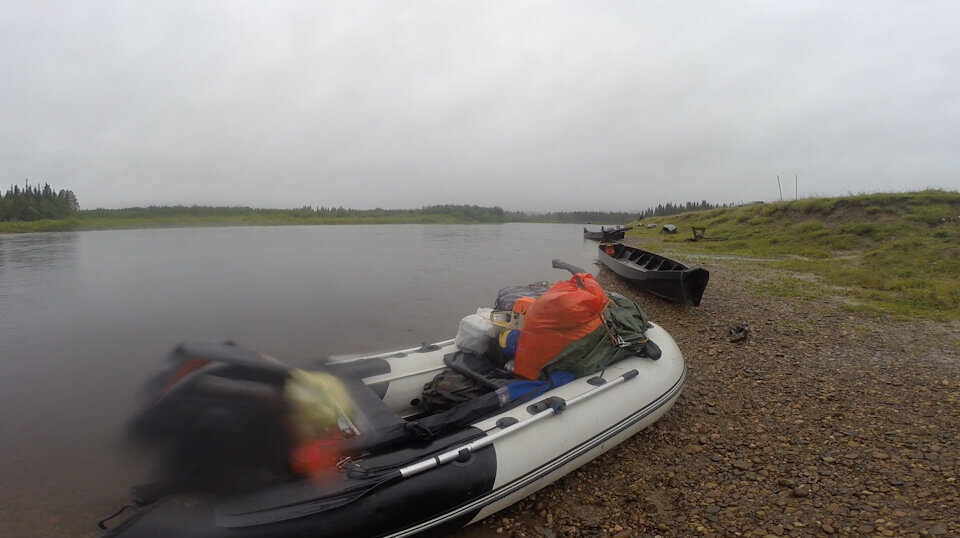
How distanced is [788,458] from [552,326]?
7.44 feet

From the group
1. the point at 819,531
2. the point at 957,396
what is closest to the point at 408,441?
the point at 819,531

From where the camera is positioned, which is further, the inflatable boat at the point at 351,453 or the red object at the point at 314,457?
the red object at the point at 314,457

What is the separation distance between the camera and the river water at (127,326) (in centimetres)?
437

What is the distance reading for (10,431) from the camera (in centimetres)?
559

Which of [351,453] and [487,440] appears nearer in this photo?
[351,453]

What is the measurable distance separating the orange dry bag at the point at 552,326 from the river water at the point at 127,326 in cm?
196

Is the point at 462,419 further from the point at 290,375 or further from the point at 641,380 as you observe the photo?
the point at 641,380

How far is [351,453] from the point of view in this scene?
3.01m

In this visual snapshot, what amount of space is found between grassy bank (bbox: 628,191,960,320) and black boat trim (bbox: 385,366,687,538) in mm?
6730

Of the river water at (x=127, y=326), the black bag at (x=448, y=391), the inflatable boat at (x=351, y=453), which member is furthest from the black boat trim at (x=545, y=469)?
the river water at (x=127, y=326)

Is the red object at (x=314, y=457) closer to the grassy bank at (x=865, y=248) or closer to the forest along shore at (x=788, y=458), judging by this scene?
the forest along shore at (x=788, y=458)

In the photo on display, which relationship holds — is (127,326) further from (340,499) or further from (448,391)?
(340,499)

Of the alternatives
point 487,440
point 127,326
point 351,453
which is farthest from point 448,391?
point 127,326

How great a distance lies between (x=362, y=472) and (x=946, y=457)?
14.8 feet
